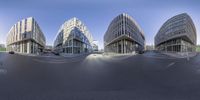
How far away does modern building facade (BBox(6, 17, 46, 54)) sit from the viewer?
9875 mm

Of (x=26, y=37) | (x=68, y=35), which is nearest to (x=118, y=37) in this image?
(x=68, y=35)

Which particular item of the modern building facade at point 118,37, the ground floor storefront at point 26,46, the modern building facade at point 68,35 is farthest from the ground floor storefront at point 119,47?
the ground floor storefront at point 26,46

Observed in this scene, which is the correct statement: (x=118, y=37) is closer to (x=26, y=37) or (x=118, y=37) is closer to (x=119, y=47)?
(x=119, y=47)

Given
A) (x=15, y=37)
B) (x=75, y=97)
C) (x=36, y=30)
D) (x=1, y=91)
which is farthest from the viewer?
(x=15, y=37)

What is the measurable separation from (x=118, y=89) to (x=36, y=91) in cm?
288

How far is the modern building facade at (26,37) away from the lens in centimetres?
988

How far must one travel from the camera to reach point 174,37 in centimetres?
3822

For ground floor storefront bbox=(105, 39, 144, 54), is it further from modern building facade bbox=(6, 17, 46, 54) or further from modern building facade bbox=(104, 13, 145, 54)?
modern building facade bbox=(6, 17, 46, 54)

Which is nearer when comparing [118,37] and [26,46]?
[26,46]

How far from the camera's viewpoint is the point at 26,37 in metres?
11.0

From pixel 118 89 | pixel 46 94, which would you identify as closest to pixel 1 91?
pixel 46 94

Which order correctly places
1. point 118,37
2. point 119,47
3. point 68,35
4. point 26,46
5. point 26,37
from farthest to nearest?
point 118,37 < point 119,47 < point 68,35 < point 26,46 < point 26,37

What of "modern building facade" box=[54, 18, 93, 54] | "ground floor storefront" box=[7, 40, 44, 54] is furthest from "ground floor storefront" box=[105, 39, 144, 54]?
"ground floor storefront" box=[7, 40, 44, 54]

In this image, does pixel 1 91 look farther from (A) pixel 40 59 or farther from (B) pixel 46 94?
(A) pixel 40 59
